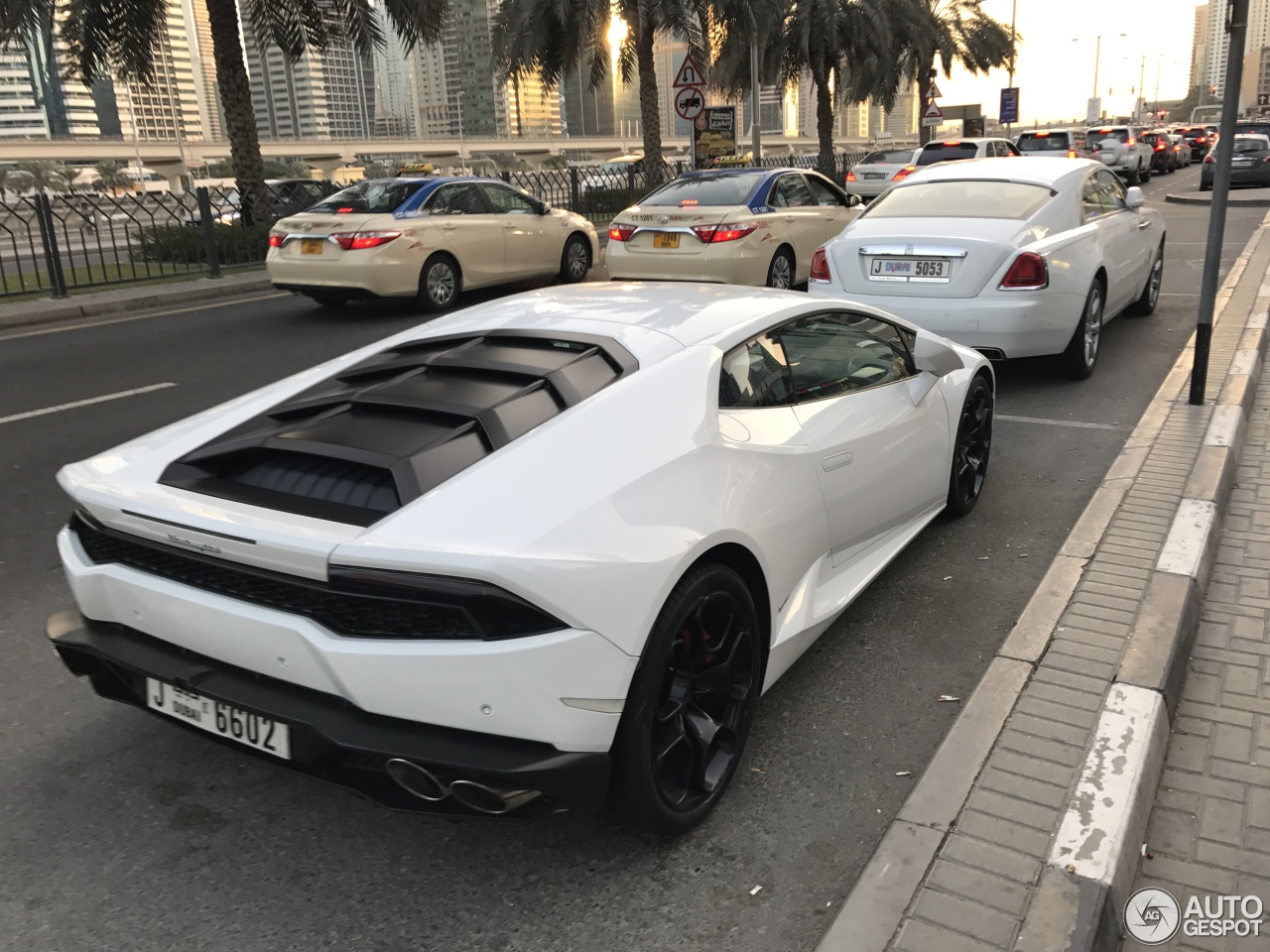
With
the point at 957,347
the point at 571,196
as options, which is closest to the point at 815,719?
the point at 957,347

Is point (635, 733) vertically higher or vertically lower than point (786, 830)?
higher

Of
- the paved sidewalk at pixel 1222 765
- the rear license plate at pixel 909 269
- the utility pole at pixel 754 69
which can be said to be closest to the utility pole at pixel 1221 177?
the rear license plate at pixel 909 269

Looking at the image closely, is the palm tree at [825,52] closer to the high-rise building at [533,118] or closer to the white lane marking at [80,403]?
the white lane marking at [80,403]

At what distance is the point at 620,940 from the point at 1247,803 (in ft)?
6.13

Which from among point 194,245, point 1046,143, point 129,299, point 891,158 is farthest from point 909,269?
point 1046,143

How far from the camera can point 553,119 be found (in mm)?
124062

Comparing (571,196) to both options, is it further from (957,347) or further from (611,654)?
(611,654)

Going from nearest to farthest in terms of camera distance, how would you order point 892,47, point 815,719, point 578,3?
point 815,719 < point 578,3 < point 892,47

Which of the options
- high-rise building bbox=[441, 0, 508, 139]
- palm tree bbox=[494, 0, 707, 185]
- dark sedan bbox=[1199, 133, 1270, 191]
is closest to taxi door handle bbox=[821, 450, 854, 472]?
palm tree bbox=[494, 0, 707, 185]

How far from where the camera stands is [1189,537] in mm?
4484

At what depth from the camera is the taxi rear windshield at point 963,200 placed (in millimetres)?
7773

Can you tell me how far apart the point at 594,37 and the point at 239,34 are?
316 inches

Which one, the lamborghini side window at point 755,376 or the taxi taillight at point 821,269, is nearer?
the lamborghini side window at point 755,376

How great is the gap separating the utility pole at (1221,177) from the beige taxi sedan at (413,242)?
805 cm
